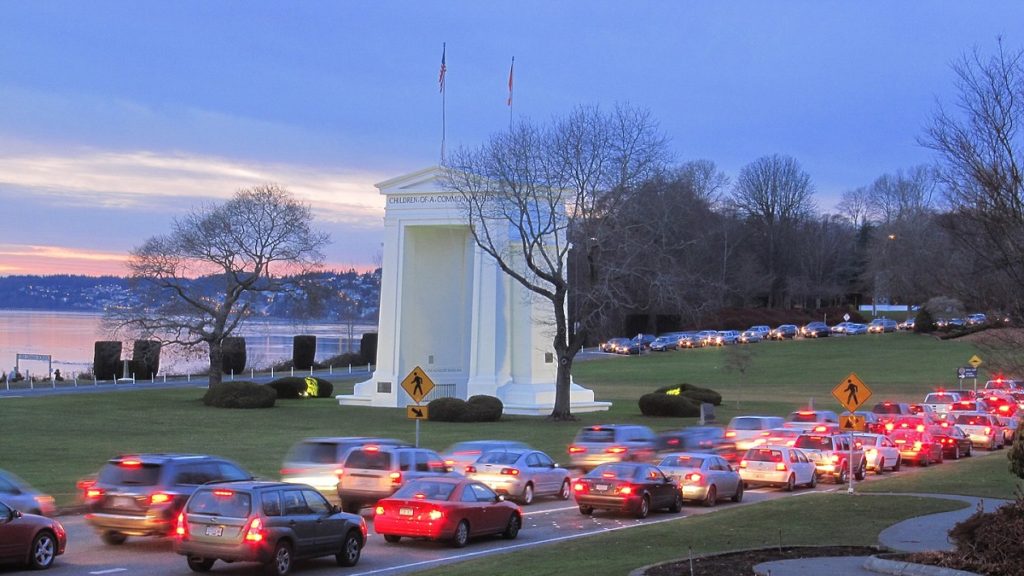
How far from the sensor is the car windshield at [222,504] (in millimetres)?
16484

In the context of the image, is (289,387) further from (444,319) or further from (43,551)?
(43,551)

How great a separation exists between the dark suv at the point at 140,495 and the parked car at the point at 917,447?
2644 centimetres

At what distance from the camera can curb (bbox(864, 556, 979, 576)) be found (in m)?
13.2

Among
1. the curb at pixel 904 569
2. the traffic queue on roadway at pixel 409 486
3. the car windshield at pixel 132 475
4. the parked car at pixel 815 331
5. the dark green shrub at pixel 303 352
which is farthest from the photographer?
the parked car at pixel 815 331

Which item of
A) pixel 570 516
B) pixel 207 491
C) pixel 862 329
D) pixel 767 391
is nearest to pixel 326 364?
pixel 767 391

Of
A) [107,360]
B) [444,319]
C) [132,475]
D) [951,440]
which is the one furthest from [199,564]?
[107,360]

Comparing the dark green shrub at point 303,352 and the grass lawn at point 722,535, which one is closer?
the grass lawn at point 722,535

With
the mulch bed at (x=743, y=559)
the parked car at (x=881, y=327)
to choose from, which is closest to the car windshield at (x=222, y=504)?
the mulch bed at (x=743, y=559)

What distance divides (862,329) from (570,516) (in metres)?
95.9

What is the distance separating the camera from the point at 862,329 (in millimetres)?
115125

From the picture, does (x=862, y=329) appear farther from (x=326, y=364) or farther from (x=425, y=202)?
(x=425, y=202)

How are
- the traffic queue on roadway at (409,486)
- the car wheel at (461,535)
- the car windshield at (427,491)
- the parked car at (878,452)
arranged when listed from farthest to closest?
1. the parked car at (878,452)
2. the car windshield at (427,491)
3. the car wheel at (461,535)
4. the traffic queue on roadway at (409,486)

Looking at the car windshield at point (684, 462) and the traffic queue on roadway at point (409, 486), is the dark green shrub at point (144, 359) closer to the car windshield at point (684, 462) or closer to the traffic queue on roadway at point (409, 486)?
the traffic queue on roadway at point (409, 486)

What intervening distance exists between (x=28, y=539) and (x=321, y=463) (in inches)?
340
